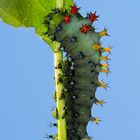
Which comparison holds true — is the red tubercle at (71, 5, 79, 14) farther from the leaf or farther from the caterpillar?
the leaf

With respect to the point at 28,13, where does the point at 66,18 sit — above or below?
below

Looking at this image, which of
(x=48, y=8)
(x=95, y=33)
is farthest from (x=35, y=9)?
(x=95, y=33)

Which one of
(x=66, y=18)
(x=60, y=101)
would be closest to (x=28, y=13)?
(x=66, y=18)

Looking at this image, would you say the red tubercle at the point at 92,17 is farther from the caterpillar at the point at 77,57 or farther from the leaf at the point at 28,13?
the leaf at the point at 28,13

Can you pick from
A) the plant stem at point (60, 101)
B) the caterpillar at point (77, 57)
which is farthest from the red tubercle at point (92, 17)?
the plant stem at point (60, 101)

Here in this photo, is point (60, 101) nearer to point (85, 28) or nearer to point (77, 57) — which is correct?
point (77, 57)

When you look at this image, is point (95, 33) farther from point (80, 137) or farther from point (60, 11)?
point (80, 137)

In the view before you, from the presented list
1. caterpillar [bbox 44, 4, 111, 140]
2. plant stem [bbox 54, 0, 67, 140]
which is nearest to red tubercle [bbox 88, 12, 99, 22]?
caterpillar [bbox 44, 4, 111, 140]
